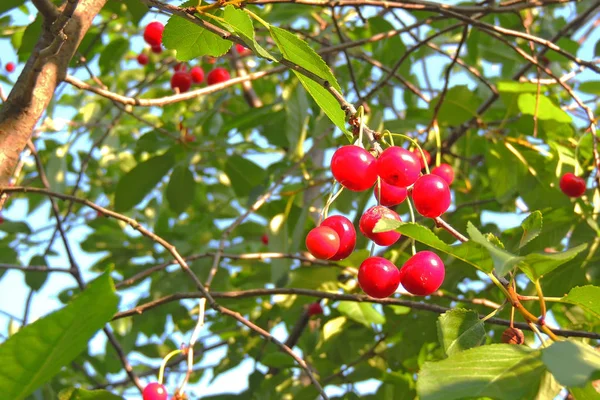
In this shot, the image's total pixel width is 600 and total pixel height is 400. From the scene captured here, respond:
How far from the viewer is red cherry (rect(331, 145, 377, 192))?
1.19 metres

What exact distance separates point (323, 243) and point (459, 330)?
294mm

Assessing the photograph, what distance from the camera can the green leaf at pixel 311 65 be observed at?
1.13m

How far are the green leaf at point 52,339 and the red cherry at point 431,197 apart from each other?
2.06ft

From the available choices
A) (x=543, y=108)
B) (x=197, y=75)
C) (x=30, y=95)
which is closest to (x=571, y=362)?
(x=30, y=95)

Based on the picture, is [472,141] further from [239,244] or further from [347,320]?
[239,244]

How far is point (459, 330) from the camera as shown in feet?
3.92

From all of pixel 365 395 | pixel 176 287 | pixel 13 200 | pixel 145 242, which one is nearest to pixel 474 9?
pixel 365 395

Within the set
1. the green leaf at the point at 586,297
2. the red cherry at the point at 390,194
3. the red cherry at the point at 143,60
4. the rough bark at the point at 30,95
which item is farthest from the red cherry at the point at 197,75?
the green leaf at the point at 586,297

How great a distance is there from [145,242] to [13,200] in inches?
84.6

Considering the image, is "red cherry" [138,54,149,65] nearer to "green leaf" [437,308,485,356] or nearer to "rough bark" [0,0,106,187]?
"rough bark" [0,0,106,187]

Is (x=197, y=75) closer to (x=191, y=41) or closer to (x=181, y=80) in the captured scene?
(x=181, y=80)

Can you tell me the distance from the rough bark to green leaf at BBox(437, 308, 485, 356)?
92 cm

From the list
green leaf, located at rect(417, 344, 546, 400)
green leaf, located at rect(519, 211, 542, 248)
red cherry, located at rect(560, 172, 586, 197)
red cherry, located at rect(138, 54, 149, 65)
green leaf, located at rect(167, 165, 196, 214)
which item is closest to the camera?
green leaf, located at rect(417, 344, 546, 400)

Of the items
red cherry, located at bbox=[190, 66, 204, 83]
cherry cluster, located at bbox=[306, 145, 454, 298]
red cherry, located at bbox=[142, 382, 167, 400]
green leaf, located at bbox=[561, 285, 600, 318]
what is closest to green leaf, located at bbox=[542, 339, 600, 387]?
green leaf, located at bbox=[561, 285, 600, 318]
